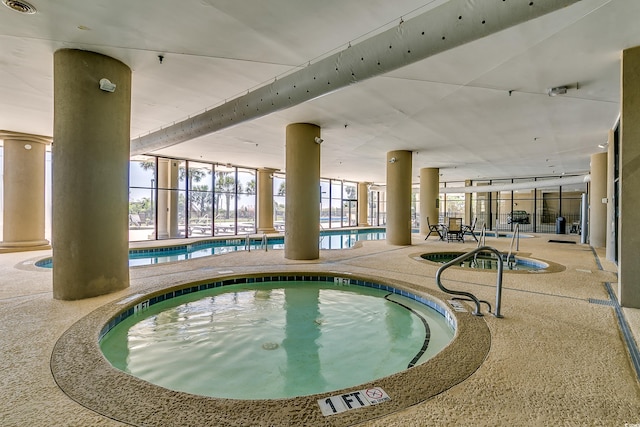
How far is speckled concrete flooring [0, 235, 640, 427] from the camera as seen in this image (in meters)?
1.59

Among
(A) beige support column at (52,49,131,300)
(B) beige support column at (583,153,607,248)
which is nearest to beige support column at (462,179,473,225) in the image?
(B) beige support column at (583,153,607,248)

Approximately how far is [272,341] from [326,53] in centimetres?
329

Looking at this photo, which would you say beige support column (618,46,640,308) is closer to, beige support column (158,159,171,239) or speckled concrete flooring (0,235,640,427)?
speckled concrete flooring (0,235,640,427)

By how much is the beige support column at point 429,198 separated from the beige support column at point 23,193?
39.8ft

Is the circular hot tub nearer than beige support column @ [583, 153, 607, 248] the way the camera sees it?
Yes

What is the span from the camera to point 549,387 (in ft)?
6.13

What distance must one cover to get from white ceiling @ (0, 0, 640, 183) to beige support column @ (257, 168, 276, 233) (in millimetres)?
5693

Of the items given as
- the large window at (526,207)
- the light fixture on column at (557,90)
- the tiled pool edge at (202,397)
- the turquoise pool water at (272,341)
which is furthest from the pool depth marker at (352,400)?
the large window at (526,207)

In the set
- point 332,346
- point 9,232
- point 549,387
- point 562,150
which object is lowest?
point 332,346

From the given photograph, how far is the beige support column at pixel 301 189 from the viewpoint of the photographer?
666cm

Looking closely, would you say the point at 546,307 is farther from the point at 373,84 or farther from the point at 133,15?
the point at 133,15

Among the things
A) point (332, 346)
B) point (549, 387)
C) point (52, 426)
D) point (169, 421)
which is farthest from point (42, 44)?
point (549, 387)

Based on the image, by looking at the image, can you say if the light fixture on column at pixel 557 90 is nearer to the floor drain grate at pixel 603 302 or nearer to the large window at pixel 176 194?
the floor drain grate at pixel 603 302

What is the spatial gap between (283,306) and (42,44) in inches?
163
